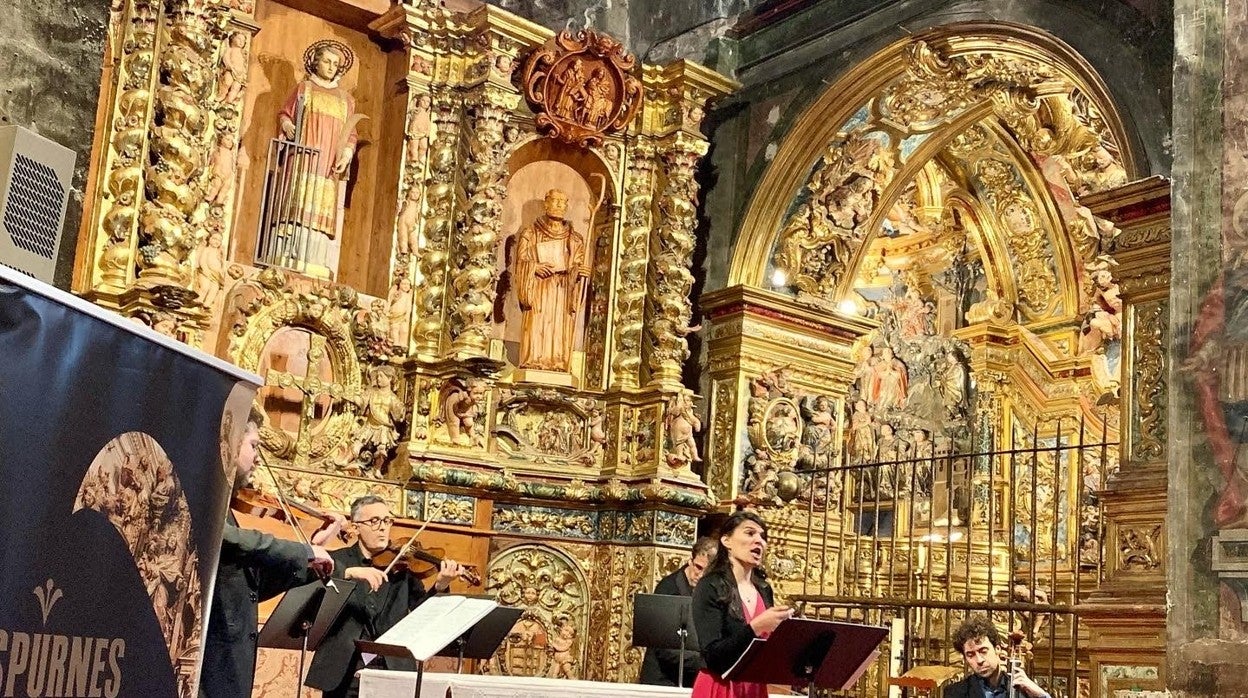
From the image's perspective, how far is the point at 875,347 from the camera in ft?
50.4

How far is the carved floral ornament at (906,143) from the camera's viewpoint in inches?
436

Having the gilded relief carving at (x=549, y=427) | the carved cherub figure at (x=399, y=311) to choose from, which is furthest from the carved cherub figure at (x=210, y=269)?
the gilded relief carving at (x=549, y=427)

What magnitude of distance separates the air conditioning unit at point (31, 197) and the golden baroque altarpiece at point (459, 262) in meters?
6.33

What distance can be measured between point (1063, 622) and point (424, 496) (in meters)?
6.92

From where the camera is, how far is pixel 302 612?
227 inches

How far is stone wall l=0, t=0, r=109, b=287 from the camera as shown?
333cm

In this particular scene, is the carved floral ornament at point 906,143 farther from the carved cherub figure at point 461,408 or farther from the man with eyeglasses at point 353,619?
the man with eyeglasses at point 353,619

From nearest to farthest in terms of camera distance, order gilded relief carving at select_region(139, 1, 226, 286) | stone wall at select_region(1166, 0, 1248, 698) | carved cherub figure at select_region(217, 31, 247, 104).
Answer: stone wall at select_region(1166, 0, 1248, 698), gilded relief carving at select_region(139, 1, 226, 286), carved cherub figure at select_region(217, 31, 247, 104)

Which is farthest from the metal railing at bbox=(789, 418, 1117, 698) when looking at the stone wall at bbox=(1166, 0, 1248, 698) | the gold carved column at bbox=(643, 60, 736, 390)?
the stone wall at bbox=(1166, 0, 1248, 698)

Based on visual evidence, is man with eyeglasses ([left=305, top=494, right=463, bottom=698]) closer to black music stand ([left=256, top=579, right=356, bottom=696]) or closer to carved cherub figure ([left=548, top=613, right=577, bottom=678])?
black music stand ([left=256, top=579, right=356, bottom=696])

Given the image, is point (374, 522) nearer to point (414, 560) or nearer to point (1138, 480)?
point (414, 560)

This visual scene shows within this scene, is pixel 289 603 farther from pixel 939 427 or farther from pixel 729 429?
pixel 939 427

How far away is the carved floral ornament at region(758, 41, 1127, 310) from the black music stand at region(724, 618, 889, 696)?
21.5 feet

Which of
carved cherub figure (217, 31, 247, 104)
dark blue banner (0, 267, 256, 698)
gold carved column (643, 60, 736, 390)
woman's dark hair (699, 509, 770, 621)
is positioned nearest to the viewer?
dark blue banner (0, 267, 256, 698)
